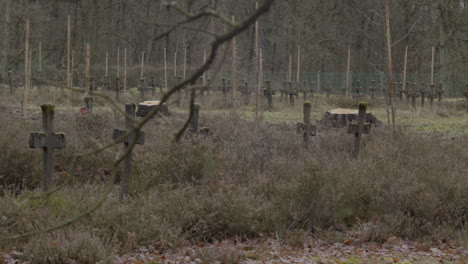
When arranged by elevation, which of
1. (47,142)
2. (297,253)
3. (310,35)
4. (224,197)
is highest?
(310,35)

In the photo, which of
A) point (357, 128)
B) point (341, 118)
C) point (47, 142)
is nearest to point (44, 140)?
point (47, 142)

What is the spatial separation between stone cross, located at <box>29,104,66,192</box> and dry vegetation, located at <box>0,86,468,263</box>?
244 mm

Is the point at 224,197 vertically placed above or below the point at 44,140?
below

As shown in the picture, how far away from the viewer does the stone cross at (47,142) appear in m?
7.18

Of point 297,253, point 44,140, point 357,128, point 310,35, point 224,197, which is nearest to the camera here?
point 297,253

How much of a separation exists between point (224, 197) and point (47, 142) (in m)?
2.26

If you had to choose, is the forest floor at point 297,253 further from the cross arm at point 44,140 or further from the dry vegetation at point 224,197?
the cross arm at point 44,140

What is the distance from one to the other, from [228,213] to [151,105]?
10.3 meters

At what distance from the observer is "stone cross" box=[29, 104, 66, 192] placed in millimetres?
7180

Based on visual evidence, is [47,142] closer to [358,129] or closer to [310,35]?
[358,129]

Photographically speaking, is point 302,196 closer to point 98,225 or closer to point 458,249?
point 458,249

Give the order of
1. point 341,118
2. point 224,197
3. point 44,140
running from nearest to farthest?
1. point 224,197
2. point 44,140
3. point 341,118

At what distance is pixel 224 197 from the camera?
7.00m

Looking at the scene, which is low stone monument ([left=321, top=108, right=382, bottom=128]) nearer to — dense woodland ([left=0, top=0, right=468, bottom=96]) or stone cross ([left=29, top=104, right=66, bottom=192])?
stone cross ([left=29, top=104, right=66, bottom=192])
